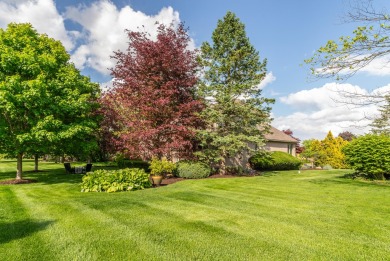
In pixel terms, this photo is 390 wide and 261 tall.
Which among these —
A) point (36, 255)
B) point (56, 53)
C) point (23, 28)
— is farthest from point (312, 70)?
point (23, 28)

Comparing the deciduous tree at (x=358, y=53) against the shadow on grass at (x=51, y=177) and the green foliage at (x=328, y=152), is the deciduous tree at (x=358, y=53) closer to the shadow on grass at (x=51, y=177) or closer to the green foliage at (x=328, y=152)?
the shadow on grass at (x=51, y=177)

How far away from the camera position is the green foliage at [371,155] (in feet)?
53.4

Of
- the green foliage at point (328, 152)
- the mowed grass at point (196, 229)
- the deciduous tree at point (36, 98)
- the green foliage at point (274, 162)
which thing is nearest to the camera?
the mowed grass at point (196, 229)

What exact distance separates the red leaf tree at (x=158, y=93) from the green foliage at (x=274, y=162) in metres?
9.81

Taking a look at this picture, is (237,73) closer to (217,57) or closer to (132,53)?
(217,57)

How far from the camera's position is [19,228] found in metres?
6.66

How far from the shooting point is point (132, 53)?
65.1 feet

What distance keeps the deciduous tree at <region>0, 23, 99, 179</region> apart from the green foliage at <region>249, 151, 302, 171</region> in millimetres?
16786

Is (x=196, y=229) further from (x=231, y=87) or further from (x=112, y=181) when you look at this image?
(x=231, y=87)

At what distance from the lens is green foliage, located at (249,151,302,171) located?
2691cm

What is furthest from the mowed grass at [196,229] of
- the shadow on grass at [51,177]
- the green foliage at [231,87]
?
the green foliage at [231,87]

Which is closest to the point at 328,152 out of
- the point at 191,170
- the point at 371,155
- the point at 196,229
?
the point at 371,155

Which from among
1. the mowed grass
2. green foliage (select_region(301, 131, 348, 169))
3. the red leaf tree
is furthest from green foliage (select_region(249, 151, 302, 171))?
the mowed grass

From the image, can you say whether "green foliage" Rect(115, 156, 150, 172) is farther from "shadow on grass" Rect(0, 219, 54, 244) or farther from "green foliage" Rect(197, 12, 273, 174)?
"shadow on grass" Rect(0, 219, 54, 244)
